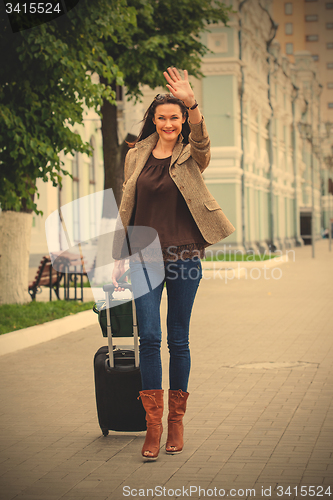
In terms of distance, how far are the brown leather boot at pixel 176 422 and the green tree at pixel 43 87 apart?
18.8ft

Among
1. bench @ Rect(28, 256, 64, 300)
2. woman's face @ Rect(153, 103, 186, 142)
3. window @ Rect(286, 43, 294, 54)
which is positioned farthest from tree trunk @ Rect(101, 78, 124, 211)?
window @ Rect(286, 43, 294, 54)

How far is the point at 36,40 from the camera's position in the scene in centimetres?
948

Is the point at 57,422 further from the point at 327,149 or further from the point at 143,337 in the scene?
the point at 327,149

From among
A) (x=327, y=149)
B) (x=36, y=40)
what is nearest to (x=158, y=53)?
(x=36, y=40)

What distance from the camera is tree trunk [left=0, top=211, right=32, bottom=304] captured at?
1206 centimetres

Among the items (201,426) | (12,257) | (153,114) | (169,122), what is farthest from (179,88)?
(12,257)

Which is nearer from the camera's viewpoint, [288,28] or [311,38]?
[288,28]

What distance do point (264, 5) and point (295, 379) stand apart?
35904 millimetres

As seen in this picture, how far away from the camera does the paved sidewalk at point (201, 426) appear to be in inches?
161

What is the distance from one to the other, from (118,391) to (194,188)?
1410mm

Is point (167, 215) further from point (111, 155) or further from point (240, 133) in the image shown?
point (240, 133)

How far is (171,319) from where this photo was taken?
4676mm

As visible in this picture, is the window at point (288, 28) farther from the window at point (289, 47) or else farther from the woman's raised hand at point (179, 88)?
the woman's raised hand at point (179, 88)

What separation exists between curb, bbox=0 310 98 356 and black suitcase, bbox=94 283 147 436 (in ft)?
13.0
